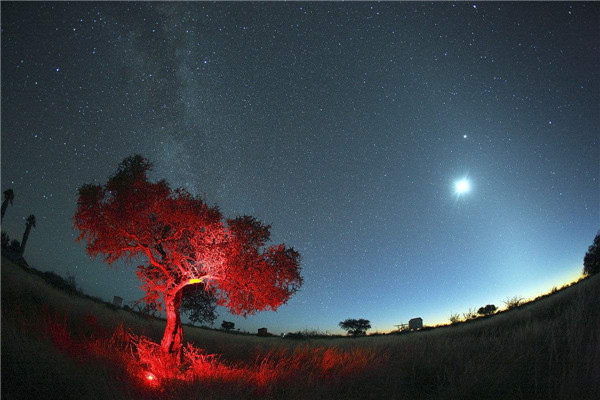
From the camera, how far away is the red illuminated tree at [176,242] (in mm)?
12078

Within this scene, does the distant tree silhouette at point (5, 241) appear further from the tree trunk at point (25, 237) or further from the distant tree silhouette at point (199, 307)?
the distant tree silhouette at point (199, 307)

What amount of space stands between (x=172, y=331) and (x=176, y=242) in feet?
12.7

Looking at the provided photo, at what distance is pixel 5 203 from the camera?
Result: 155 ft

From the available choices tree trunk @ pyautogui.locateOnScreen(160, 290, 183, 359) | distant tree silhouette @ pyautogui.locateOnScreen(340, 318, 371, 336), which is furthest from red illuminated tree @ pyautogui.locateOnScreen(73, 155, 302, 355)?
distant tree silhouette @ pyautogui.locateOnScreen(340, 318, 371, 336)

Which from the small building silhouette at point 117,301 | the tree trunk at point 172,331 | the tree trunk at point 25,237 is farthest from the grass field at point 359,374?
the tree trunk at point 25,237

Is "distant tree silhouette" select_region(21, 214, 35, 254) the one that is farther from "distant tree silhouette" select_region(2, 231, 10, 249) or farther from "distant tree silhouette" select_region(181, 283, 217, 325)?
"distant tree silhouette" select_region(181, 283, 217, 325)

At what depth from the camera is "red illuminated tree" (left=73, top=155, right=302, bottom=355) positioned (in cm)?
1208

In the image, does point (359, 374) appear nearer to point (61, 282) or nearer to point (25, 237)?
point (61, 282)

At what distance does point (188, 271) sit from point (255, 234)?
3389mm

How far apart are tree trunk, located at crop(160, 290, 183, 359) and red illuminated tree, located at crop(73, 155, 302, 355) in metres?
0.04

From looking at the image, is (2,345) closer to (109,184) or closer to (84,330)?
(84,330)

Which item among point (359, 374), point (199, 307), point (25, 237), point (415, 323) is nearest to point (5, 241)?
point (25, 237)

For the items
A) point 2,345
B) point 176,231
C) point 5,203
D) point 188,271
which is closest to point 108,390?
point 2,345

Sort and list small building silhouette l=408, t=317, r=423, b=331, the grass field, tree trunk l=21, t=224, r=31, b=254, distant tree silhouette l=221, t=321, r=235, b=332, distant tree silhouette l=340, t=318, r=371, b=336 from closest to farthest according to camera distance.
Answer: the grass field → small building silhouette l=408, t=317, r=423, b=331 → tree trunk l=21, t=224, r=31, b=254 → distant tree silhouette l=221, t=321, r=235, b=332 → distant tree silhouette l=340, t=318, r=371, b=336
